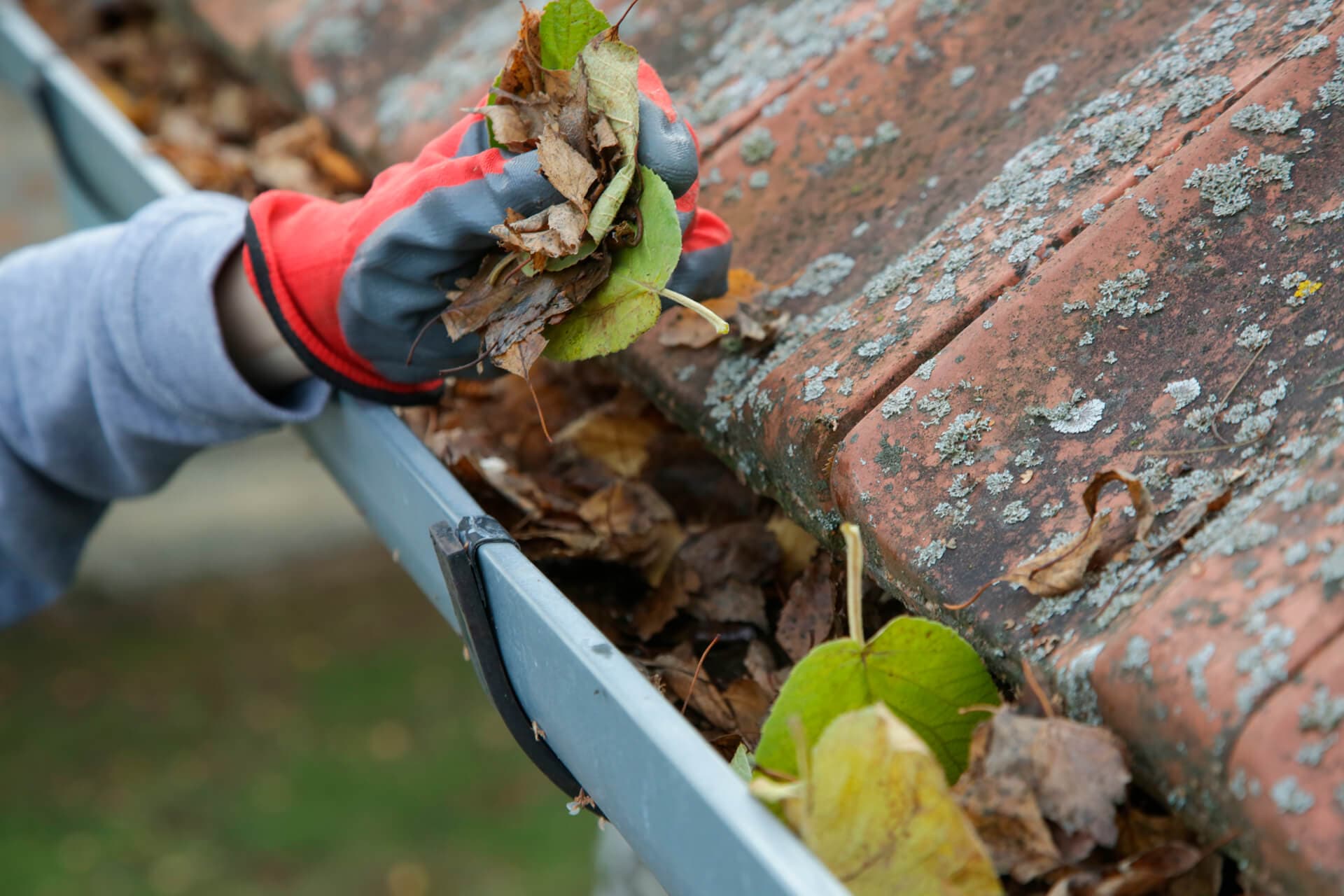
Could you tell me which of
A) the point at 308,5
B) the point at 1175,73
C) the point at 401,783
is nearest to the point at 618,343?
the point at 1175,73

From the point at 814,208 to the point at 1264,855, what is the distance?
2.49 feet

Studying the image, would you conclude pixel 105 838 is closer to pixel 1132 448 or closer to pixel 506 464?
pixel 506 464

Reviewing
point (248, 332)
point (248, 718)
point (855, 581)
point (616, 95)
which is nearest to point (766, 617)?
point (855, 581)

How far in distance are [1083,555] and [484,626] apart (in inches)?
19.0

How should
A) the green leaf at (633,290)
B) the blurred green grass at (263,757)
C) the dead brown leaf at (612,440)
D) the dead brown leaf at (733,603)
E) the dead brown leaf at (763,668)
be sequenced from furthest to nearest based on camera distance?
the blurred green grass at (263,757) < the dead brown leaf at (612,440) < the dead brown leaf at (733,603) < the dead brown leaf at (763,668) < the green leaf at (633,290)

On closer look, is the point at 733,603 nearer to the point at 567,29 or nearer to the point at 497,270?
the point at 497,270

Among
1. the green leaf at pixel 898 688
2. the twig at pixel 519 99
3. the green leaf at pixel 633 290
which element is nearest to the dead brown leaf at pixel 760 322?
the green leaf at pixel 633 290

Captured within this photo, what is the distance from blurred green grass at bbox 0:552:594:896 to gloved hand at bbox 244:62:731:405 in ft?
10.3

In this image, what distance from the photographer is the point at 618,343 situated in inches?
36.1


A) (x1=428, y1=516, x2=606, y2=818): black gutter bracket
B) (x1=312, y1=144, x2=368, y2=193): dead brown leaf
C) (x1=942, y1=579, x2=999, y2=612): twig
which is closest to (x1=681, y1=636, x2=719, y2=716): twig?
(x1=428, y1=516, x2=606, y2=818): black gutter bracket

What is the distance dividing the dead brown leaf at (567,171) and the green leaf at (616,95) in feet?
0.05

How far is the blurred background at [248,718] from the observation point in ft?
12.7

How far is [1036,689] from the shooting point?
2.42 ft

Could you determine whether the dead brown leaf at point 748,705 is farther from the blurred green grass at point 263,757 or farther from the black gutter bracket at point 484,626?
the blurred green grass at point 263,757
